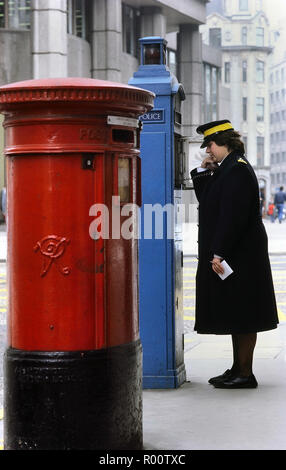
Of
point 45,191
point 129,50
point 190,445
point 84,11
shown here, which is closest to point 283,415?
point 190,445

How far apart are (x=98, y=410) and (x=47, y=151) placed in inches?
47.3

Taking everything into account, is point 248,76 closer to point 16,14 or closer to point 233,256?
point 16,14

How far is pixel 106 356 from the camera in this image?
4242mm

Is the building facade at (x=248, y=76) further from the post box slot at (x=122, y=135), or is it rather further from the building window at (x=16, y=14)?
the post box slot at (x=122, y=135)

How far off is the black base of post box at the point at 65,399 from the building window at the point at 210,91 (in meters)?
56.5

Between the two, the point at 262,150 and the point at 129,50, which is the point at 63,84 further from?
the point at 262,150

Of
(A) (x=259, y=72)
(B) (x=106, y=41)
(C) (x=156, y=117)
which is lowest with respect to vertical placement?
(C) (x=156, y=117)

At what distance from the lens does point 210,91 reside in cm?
6172

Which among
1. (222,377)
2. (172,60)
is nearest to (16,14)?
(172,60)

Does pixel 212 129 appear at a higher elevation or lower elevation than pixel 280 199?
higher

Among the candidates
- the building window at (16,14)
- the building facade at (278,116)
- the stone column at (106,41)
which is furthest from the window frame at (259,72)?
the building window at (16,14)

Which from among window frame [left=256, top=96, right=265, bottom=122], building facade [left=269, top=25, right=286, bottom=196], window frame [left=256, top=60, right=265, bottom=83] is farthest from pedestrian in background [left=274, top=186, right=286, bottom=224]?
building facade [left=269, top=25, right=286, bottom=196]

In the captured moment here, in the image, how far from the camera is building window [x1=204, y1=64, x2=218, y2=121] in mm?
60344

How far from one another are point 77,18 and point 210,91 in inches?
1044
